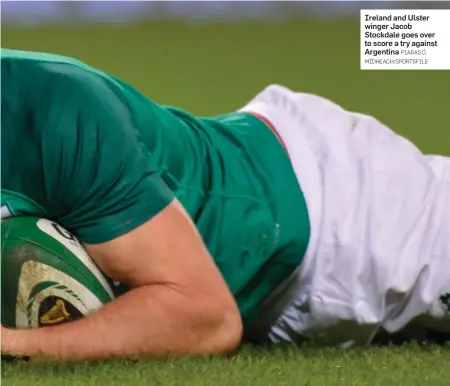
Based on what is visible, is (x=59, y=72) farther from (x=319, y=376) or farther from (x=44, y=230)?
(x=319, y=376)

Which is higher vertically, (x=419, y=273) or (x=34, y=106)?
(x=34, y=106)

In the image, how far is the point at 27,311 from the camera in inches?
29.2

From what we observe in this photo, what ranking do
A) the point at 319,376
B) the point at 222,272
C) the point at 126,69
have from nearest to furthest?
the point at 319,376 → the point at 222,272 → the point at 126,69

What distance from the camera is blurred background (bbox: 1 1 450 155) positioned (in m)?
1.73

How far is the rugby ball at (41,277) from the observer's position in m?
0.73

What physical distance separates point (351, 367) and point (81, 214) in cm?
26

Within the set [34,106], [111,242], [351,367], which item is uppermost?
[34,106]

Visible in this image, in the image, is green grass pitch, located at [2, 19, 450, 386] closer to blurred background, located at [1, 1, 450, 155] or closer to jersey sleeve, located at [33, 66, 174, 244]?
blurred background, located at [1, 1, 450, 155]

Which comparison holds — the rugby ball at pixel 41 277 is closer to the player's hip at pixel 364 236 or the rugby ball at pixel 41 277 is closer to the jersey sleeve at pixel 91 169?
the jersey sleeve at pixel 91 169

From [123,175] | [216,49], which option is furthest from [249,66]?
[123,175]

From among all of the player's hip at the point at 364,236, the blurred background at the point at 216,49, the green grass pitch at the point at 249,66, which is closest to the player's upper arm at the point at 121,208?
the player's hip at the point at 364,236

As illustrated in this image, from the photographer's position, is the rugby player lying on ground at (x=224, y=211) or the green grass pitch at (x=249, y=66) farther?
the green grass pitch at (x=249, y=66)

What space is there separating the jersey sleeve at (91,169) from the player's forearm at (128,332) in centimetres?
6

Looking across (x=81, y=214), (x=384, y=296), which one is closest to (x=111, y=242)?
(x=81, y=214)
